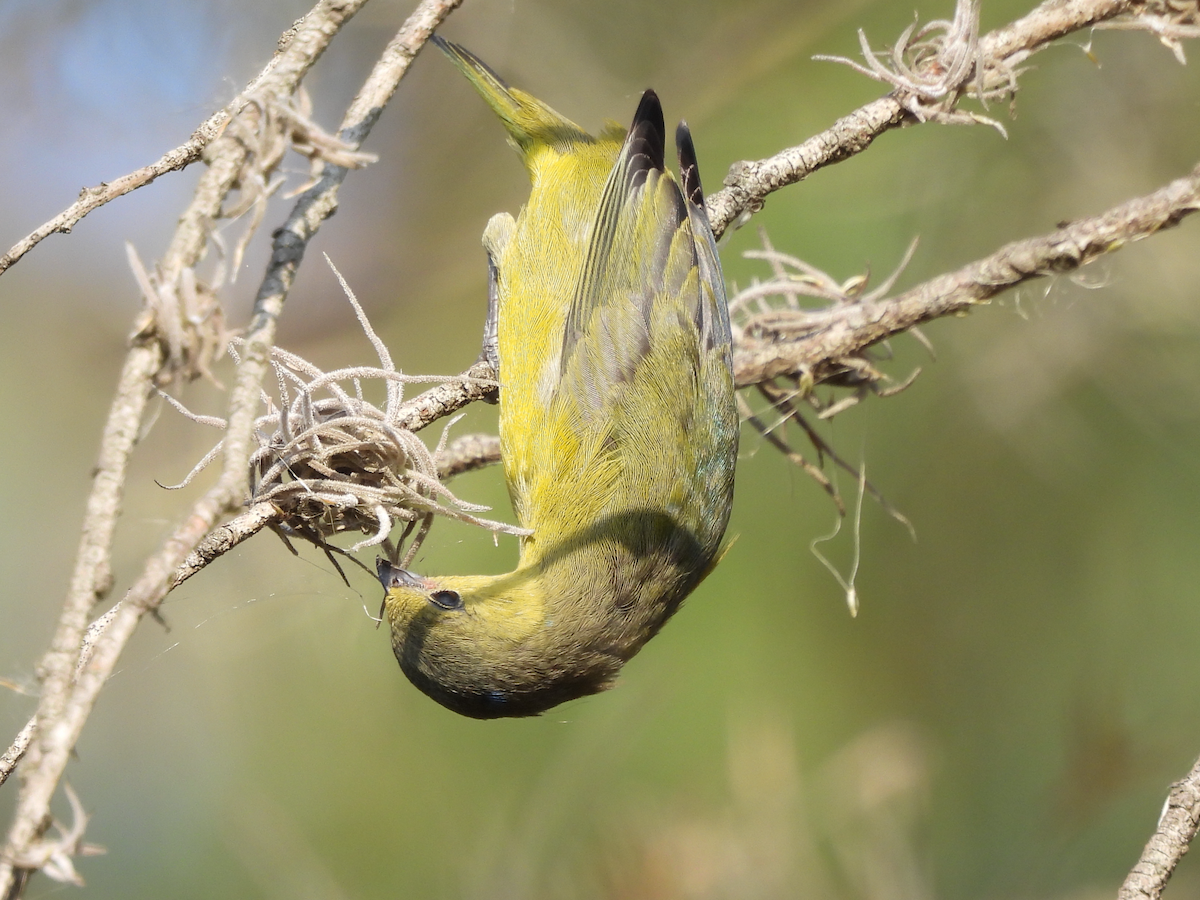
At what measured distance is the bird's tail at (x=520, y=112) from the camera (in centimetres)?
349

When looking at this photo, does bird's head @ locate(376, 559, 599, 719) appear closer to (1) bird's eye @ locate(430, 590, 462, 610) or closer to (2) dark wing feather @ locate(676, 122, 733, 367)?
(1) bird's eye @ locate(430, 590, 462, 610)

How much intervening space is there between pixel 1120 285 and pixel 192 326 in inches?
144

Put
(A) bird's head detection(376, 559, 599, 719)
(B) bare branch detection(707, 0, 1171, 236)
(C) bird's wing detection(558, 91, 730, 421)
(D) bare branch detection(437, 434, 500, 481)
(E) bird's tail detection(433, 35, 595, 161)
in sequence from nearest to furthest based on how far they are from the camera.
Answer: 1. (B) bare branch detection(707, 0, 1171, 236)
2. (A) bird's head detection(376, 559, 599, 719)
3. (D) bare branch detection(437, 434, 500, 481)
4. (C) bird's wing detection(558, 91, 730, 421)
5. (E) bird's tail detection(433, 35, 595, 161)

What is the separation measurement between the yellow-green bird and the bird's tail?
4.9 inches

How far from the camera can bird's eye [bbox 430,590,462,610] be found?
245cm

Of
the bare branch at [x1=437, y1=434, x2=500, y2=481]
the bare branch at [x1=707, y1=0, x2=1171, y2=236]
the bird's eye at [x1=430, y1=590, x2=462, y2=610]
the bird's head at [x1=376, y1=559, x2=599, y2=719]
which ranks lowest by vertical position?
the bird's head at [x1=376, y1=559, x2=599, y2=719]

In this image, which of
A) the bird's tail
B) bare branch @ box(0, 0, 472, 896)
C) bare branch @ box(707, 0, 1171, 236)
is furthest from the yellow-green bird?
bare branch @ box(0, 0, 472, 896)

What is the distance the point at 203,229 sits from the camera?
4.04ft

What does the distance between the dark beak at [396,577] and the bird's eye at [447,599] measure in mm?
42

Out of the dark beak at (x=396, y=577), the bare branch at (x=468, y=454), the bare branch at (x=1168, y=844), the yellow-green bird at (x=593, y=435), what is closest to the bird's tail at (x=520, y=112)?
the yellow-green bird at (x=593, y=435)

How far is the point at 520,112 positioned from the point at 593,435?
1.41 meters

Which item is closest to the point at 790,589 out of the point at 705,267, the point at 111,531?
the point at 705,267

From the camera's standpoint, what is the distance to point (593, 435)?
2.83 metres

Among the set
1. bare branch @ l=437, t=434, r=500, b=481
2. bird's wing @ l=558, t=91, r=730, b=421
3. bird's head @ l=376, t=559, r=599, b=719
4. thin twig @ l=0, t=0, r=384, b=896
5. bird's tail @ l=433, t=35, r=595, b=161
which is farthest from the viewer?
bird's tail @ l=433, t=35, r=595, b=161
